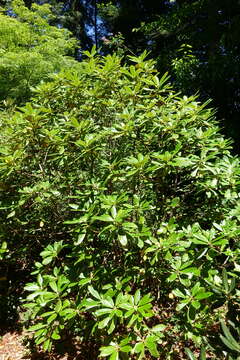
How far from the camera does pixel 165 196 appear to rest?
3.06m

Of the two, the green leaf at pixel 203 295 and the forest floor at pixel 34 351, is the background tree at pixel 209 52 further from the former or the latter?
the forest floor at pixel 34 351

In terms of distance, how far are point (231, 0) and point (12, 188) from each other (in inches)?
314

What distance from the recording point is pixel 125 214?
6.77 feet

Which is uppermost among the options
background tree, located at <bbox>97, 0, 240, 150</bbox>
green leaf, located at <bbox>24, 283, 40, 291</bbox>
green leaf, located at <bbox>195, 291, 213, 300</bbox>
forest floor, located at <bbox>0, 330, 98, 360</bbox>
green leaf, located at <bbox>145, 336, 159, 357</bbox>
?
background tree, located at <bbox>97, 0, 240, 150</bbox>

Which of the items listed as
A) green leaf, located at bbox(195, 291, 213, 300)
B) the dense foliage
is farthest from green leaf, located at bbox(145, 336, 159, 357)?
green leaf, located at bbox(195, 291, 213, 300)

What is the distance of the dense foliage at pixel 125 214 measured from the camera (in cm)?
209

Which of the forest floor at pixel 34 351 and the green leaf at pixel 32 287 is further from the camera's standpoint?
the forest floor at pixel 34 351

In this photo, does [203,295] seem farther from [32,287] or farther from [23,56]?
[23,56]

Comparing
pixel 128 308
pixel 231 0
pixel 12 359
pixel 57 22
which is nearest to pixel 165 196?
pixel 128 308

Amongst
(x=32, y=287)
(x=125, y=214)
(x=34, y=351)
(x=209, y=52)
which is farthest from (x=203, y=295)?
(x=209, y=52)

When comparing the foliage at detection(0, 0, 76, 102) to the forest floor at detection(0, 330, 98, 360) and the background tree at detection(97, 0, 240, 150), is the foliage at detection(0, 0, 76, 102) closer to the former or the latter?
the background tree at detection(97, 0, 240, 150)

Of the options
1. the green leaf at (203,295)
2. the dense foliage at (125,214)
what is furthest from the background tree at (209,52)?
the green leaf at (203,295)

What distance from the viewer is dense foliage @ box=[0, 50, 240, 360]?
2.09 m

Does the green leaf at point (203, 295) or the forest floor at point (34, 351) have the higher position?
the green leaf at point (203, 295)
